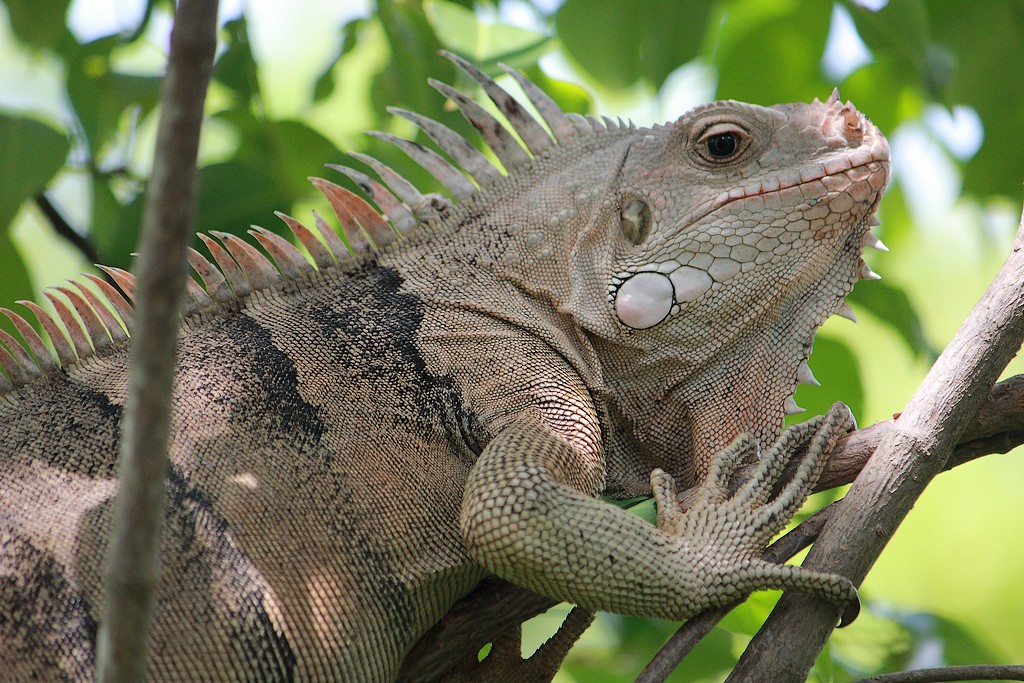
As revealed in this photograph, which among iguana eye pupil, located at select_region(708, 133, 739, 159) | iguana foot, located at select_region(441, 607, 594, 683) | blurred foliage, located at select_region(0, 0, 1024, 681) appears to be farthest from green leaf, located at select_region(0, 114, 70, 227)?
Answer: iguana eye pupil, located at select_region(708, 133, 739, 159)

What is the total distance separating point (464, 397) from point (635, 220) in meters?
1.02

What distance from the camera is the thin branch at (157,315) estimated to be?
1526mm

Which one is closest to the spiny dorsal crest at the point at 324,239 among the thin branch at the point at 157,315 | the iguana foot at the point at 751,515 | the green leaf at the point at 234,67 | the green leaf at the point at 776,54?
the green leaf at the point at 776,54

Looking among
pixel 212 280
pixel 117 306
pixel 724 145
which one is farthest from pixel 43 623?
pixel 724 145

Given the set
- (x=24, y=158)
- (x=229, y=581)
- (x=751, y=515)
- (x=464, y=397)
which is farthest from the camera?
(x=24, y=158)

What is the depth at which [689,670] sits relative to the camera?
12.8 ft

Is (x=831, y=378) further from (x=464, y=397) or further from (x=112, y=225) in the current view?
(x=112, y=225)

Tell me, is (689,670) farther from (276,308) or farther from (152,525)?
(152,525)

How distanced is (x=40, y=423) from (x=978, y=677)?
314 cm

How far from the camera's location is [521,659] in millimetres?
3592

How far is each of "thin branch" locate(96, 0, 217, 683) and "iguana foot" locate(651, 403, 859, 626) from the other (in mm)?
1923

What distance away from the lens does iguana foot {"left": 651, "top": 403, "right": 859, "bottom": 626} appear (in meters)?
2.91

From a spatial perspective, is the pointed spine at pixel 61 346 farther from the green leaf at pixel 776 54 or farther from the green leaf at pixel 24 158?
the green leaf at pixel 776 54

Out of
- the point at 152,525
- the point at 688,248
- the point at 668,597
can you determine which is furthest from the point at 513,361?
the point at 152,525
